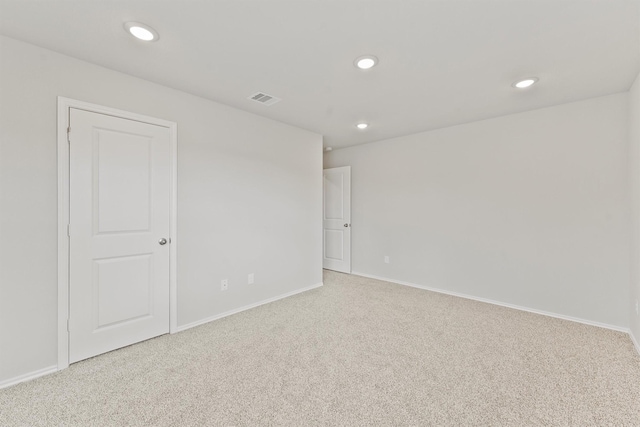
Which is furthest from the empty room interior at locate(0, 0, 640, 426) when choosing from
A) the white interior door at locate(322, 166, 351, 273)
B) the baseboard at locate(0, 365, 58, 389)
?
the white interior door at locate(322, 166, 351, 273)

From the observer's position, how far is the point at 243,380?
1938 millimetres

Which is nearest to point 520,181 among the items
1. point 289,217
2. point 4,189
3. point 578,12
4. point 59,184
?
point 578,12

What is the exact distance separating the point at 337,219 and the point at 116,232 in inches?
140

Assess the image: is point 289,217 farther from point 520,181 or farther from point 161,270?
point 520,181

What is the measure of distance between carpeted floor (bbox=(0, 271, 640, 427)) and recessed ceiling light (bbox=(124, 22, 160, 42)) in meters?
2.41

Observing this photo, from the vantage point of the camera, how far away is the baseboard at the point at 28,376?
1869 mm

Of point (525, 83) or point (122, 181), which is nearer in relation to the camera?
point (122, 181)

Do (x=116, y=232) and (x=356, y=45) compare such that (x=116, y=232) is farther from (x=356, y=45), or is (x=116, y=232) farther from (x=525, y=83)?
(x=525, y=83)

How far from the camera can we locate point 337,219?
521 cm

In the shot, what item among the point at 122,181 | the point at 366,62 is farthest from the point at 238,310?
the point at 366,62

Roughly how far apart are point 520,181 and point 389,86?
210cm

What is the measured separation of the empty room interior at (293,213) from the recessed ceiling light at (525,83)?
Answer: 3 cm

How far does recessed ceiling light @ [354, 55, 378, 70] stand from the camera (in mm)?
2082

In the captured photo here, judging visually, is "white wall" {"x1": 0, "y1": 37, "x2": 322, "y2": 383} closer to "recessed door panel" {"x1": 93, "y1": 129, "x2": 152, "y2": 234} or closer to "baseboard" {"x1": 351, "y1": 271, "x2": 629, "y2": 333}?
"recessed door panel" {"x1": 93, "y1": 129, "x2": 152, "y2": 234}
